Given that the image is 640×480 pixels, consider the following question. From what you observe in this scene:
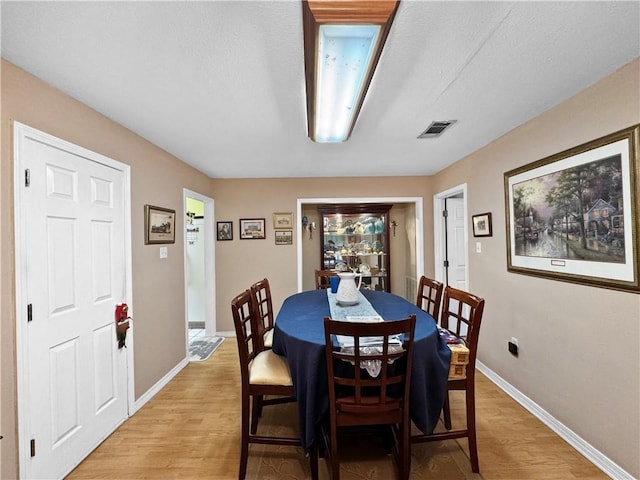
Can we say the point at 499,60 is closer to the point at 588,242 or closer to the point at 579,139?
the point at 579,139

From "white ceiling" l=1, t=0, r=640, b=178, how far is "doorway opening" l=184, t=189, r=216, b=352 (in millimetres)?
1862

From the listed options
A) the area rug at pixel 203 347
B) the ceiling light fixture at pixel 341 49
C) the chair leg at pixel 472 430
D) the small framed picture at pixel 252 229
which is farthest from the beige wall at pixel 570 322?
the area rug at pixel 203 347

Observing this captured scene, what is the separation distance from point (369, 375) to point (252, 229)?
304cm

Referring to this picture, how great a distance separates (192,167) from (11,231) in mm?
2222

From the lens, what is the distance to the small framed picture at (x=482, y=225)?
9.36ft

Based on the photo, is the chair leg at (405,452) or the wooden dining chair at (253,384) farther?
the wooden dining chair at (253,384)

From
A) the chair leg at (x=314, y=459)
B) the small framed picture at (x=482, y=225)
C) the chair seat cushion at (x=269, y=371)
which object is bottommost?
the chair leg at (x=314, y=459)

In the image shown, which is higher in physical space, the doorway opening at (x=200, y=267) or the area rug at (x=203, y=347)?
the doorway opening at (x=200, y=267)

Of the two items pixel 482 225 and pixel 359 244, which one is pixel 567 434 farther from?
pixel 359 244

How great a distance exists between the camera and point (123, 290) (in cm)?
226

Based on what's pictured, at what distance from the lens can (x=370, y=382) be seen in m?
1.41

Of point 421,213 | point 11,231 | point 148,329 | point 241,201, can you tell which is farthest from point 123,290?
point 421,213

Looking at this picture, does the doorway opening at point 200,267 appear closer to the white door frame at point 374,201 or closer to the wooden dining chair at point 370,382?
the white door frame at point 374,201

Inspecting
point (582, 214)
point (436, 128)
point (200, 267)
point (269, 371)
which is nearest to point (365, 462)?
point (269, 371)
